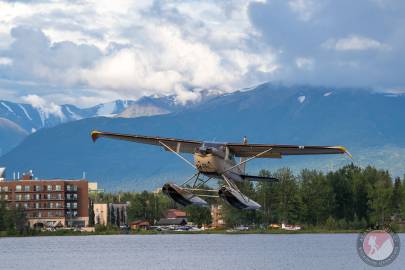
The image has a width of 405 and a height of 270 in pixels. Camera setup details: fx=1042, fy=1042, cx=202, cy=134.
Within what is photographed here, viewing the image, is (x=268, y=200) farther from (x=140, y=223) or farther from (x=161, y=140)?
(x=161, y=140)

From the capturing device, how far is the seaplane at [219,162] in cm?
5644

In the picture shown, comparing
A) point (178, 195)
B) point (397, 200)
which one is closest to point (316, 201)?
point (397, 200)

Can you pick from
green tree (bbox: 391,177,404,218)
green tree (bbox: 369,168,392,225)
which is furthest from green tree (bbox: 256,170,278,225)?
green tree (bbox: 391,177,404,218)

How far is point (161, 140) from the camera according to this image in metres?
61.4

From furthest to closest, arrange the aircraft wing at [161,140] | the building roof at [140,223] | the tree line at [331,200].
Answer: the building roof at [140,223] < the tree line at [331,200] < the aircraft wing at [161,140]

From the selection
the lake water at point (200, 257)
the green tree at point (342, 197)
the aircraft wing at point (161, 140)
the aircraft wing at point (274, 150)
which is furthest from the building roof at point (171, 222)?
the aircraft wing at point (274, 150)

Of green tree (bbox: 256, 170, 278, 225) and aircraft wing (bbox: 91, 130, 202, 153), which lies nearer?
aircraft wing (bbox: 91, 130, 202, 153)

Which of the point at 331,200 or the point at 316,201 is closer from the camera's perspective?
the point at 316,201

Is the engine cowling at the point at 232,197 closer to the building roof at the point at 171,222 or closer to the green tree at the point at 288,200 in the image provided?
the green tree at the point at 288,200

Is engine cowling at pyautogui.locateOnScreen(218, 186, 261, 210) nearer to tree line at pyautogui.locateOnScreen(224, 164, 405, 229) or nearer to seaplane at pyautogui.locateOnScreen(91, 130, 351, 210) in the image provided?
seaplane at pyautogui.locateOnScreen(91, 130, 351, 210)

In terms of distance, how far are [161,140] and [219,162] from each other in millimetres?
5262

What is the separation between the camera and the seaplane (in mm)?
56438

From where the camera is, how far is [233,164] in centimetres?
6056

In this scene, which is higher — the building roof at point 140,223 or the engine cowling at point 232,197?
the building roof at point 140,223
